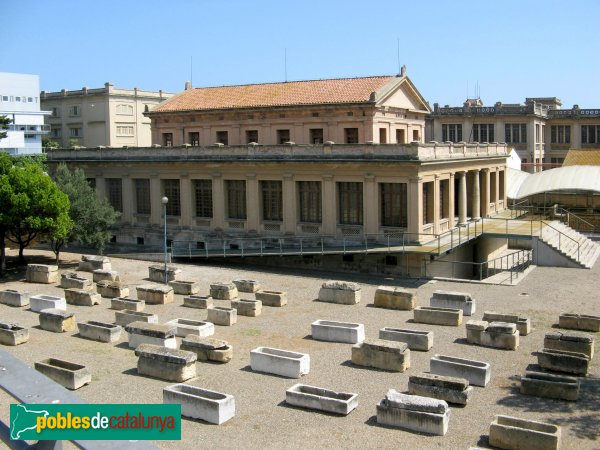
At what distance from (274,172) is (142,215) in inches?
487

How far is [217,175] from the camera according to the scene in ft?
153

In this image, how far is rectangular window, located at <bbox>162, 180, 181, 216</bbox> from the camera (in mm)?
49375

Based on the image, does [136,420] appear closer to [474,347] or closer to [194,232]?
[474,347]

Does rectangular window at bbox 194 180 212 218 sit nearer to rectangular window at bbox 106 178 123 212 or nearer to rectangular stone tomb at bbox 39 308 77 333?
rectangular window at bbox 106 178 123 212

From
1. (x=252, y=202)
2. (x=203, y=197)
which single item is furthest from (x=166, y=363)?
(x=203, y=197)

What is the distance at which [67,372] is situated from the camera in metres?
21.5

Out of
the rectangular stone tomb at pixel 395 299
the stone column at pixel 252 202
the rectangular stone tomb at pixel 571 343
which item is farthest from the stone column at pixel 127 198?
the rectangular stone tomb at pixel 571 343

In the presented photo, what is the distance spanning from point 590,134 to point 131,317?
64884 millimetres

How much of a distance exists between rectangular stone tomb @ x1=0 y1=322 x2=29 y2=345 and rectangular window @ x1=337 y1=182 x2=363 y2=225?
A: 21.0m

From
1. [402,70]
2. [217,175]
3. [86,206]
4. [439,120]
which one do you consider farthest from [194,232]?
[439,120]

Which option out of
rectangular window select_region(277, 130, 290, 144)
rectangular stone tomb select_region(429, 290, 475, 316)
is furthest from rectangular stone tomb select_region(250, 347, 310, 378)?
rectangular window select_region(277, 130, 290, 144)

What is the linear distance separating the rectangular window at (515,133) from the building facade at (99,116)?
1701 inches

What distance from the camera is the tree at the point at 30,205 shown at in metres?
38.5

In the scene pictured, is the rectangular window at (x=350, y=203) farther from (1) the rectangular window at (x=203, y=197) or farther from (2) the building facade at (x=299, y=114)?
(1) the rectangular window at (x=203, y=197)
